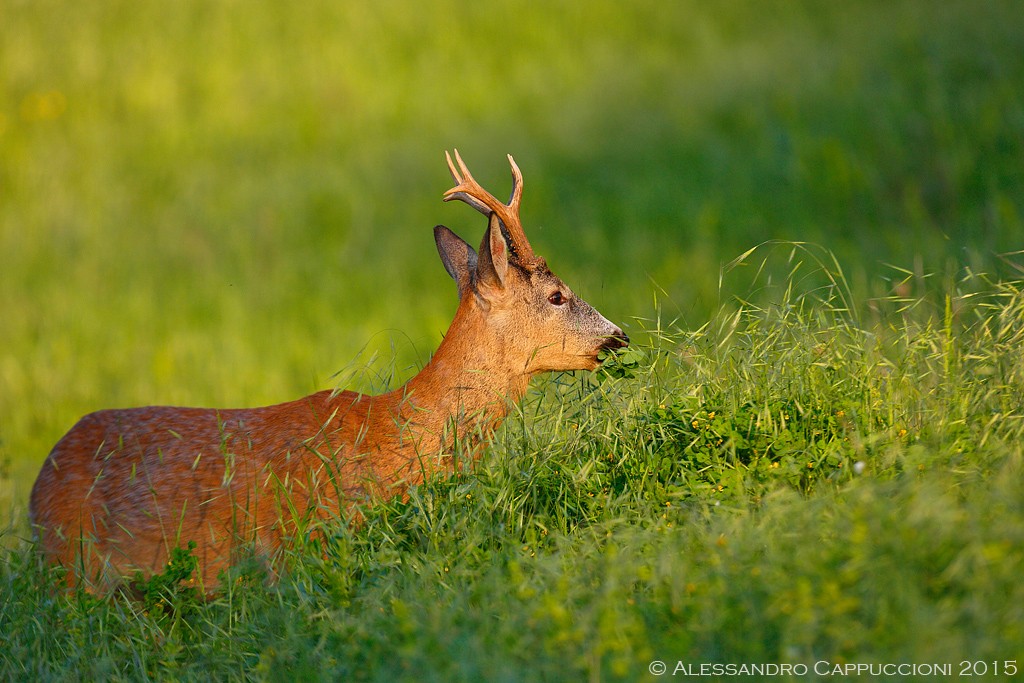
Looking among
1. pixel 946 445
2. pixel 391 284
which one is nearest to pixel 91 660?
pixel 946 445

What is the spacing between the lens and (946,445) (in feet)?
16.2

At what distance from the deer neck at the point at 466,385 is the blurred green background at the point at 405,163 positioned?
2.65m

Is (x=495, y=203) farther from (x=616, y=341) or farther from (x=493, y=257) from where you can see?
(x=616, y=341)

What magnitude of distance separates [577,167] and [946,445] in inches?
381

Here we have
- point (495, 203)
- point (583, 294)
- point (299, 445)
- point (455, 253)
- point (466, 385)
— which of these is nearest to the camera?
point (299, 445)

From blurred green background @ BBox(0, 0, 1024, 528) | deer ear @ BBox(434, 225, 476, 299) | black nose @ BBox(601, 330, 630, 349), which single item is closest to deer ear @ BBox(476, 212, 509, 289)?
deer ear @ BBox(434, 225, 476, 299)

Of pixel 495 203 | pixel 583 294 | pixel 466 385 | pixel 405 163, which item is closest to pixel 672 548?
pixel 466 385

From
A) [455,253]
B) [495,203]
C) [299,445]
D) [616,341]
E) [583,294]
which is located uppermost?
[495,203]

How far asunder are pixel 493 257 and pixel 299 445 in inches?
50.9

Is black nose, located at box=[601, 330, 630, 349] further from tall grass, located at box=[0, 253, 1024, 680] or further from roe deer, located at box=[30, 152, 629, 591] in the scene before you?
tall grass, located at box=[0, 253, 1024, 680]

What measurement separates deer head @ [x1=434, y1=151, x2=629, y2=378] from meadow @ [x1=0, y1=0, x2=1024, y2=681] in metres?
0.18

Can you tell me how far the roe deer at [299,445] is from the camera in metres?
5.48

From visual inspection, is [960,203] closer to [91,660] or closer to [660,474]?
[660,474]

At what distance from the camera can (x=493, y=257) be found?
5.95m
